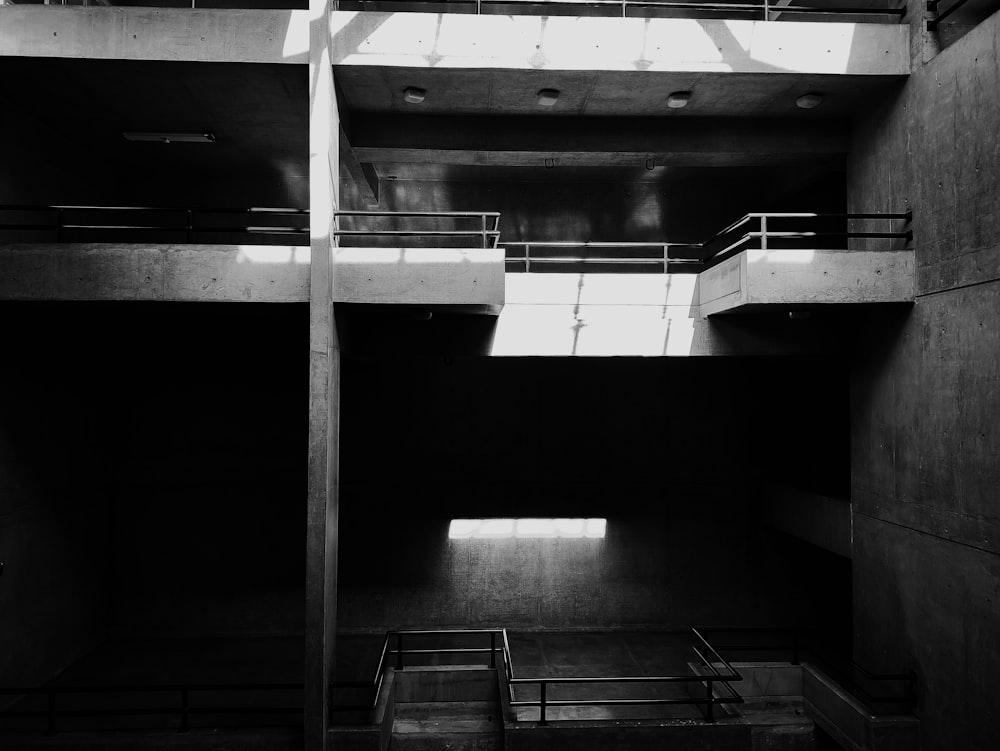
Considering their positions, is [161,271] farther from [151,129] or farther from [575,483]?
[575,483]

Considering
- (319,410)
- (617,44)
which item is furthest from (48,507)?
(617,44)

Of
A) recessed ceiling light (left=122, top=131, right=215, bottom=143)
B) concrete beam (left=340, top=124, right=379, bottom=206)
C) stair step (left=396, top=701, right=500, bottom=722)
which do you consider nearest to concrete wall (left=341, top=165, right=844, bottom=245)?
concrete beam (left=340, top=124, right=379, bottom=206)

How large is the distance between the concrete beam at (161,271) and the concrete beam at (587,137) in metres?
3.13

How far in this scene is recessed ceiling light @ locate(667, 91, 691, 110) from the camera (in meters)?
9.47

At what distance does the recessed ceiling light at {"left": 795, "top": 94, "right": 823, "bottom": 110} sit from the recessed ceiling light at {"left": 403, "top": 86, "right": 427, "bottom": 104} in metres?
5.40

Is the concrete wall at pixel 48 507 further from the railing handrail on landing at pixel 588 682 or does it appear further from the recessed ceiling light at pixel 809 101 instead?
the recessed ceiling light at pixel 809 101

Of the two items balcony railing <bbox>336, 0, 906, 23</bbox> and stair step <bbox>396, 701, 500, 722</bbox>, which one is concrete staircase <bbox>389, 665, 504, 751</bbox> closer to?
stair step <bbox>396, 701, 500, 722</bbox>

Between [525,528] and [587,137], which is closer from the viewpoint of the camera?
[587,137]

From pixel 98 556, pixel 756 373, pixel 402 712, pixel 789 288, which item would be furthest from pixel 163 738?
pixel 756 373

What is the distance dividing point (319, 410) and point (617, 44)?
6.11m

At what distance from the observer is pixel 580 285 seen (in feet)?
31.1

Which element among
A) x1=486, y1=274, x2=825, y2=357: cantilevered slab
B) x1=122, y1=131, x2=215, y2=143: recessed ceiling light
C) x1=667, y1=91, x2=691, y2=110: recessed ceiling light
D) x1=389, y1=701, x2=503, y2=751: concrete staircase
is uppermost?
x1=667, y1=91, x2=691, y2=110: recessed ceiling light

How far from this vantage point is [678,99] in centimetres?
956

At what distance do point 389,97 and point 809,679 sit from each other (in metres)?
10.5
